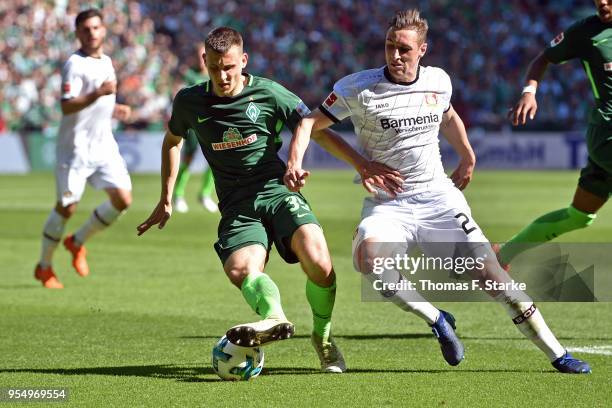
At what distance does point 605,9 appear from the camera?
338 inches

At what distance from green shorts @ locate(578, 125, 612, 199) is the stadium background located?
1.06 m

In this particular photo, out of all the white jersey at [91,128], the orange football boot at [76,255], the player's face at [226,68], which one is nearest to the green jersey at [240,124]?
the player's face at [226,68]

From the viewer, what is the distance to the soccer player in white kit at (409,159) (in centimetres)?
708

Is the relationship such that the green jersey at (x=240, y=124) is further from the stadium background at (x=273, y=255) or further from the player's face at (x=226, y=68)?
the stadium background at (x=273, y=255)

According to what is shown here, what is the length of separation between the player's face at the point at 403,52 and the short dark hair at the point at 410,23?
0.03 meters

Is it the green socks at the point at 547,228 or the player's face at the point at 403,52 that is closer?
the player's face at the point at 403,52

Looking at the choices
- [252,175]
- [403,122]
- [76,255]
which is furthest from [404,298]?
[76,255]

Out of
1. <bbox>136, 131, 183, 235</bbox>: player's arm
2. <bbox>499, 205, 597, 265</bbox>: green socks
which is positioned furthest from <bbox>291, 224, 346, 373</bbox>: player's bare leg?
<bbox>499, 205, 597, 265</bbox>: green socks

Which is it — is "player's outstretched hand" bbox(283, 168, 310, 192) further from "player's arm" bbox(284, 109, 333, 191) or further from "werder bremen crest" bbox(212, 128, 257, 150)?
"werder bremen crest" bbox(212, 128, 257, 150)

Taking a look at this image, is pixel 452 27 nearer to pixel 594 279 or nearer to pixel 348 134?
pixel 348 134

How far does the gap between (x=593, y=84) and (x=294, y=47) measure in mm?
31073

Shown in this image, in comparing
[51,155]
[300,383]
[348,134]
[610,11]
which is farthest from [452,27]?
[300,383]

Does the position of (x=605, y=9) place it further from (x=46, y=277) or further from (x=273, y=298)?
(x=46, y=277)

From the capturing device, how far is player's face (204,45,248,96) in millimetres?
6973
